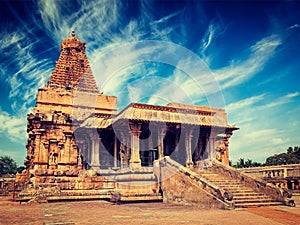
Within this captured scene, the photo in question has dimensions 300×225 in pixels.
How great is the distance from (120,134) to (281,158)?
183 feet

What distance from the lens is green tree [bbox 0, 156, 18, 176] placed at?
259 feet

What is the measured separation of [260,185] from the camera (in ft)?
44.9

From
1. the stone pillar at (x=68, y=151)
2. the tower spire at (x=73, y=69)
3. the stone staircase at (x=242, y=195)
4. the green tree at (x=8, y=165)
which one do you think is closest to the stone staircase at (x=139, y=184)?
the stone staircase at (x=242, y=195)

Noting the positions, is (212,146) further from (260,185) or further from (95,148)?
(95,148)

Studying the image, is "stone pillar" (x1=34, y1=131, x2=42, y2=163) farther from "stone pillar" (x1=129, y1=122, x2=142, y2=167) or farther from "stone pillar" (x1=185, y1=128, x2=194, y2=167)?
"stone pillar" (x1=185, y1=128, x2=194, y2=167)

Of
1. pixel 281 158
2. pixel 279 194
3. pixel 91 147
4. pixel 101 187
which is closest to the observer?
pixel 279 194

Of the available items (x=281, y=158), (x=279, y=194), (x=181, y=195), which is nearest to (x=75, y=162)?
(x=181, y=195)

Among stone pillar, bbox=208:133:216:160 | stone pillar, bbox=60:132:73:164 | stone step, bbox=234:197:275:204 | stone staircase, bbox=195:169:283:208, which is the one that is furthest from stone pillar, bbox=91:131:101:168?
stone step, bbox=234:197:275:204

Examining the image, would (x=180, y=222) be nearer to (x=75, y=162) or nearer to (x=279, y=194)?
(x=279, y=194)

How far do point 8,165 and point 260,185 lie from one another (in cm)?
8589

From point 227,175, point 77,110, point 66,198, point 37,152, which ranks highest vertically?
point 77,110

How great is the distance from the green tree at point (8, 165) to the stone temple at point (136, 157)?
59661 millimetres

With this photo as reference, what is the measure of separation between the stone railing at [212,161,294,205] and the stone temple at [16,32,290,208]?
0.04m

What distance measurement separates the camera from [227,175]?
16000 millimetres
